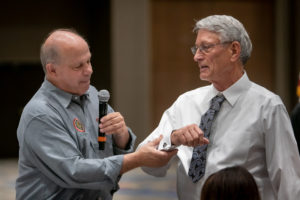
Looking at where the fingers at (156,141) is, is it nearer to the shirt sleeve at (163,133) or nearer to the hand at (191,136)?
the shirt sleeve at (163,133)

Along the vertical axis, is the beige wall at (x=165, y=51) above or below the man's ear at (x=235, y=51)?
below

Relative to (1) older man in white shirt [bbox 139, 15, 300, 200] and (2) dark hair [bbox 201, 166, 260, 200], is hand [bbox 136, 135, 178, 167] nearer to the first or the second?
(1) older man in white shirt [bbox 139, 15, 300, 200]

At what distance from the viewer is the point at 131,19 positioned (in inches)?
353

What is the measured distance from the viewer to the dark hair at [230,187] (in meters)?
2.10

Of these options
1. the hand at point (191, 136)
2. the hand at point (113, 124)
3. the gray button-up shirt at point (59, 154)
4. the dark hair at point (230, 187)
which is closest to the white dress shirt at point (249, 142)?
the hand at point (191, 136)

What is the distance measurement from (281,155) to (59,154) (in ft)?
3.33

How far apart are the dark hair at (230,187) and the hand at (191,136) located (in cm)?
36

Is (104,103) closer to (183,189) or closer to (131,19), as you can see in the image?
(183,189)

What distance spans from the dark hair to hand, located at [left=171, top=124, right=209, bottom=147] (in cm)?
36

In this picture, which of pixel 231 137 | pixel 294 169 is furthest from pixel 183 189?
pixel 294 169

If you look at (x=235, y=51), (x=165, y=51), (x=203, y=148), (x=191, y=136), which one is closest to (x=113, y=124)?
(x=191, y=136)

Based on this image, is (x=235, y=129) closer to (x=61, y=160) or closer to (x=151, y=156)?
(x=151, y=156)

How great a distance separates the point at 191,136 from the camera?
2.51 metres

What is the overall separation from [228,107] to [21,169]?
1061 millimetres
